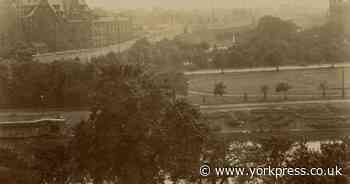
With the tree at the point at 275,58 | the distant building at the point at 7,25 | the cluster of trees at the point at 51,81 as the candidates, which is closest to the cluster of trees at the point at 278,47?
the tree at the point at 275,58

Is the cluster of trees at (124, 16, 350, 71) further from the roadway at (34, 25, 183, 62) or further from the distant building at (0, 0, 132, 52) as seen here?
the distant building at (0, 0, 132, 52)

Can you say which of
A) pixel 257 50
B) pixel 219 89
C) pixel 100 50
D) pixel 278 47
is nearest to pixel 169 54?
pixel 219 89

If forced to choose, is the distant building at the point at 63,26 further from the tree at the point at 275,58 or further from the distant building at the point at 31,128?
the tree at the point at 275,58

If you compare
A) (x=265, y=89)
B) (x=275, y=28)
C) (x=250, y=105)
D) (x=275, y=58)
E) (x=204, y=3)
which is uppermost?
A: (x=204, y=3)

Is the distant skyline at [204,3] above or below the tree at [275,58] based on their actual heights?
above

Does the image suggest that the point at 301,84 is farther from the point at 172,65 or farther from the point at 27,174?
the point at 27,174

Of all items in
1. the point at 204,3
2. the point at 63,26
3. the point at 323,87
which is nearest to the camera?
the point at 204,3

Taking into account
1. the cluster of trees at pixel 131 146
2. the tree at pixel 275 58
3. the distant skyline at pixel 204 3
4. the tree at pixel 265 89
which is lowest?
the cluster of trees at pixel 131 146

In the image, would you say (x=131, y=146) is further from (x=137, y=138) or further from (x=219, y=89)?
(x=219, y=89)
